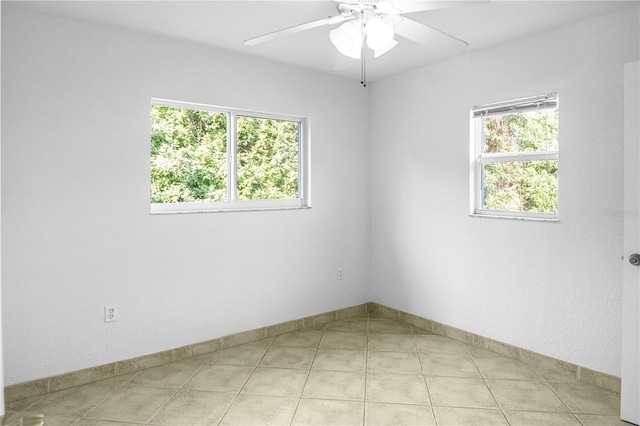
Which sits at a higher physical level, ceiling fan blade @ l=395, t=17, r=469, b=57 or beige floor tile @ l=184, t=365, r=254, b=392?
ceiling fan blade @ l=395, t=17, r=469, b=57

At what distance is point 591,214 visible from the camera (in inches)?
110

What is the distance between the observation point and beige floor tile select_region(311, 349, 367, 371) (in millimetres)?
3113

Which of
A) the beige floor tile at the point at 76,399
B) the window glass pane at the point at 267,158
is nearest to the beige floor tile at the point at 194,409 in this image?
the beige floor tile at the point at 76,399

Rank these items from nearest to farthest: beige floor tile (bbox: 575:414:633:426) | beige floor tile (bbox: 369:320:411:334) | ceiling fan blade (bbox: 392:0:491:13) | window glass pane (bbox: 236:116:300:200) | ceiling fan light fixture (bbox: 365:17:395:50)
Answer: ceiling fan blade (bbox: 392:0:491:13)
ceiling fan light fixture (bbox: 365:17:395:50)
beige floor tile (bbox: 575:414:633:426)
window glass pane (bbox: 236:116:300:200)
beige floor tile (bbox: 369:320:411:334)

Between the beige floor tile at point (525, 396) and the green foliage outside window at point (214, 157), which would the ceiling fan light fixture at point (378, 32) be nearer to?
the green foliage outside window at point (214, 157)

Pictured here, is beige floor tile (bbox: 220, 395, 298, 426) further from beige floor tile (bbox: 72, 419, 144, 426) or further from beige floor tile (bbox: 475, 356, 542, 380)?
beige floor tile (bbox: 475, 356, 542, 380)

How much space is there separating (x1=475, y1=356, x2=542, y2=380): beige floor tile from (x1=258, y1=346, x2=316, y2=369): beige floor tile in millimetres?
1212

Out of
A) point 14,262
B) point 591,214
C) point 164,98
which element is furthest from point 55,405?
point 591,214

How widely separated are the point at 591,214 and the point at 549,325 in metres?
0.81

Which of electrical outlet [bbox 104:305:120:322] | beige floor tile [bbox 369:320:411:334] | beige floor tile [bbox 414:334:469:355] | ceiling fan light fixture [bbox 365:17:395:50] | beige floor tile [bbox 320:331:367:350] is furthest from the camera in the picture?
beige floor tile [bbox 369:320:411:334]

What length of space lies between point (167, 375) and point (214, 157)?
1.62m

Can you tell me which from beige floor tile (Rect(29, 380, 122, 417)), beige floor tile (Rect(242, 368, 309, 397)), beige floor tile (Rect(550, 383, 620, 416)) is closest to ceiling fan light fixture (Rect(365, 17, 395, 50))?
beige floor tile (Rect(242, 368, 309, 397))

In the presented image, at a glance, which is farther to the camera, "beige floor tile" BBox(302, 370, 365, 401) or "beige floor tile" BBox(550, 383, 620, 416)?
"beige floor tile" BBox(302, 370, 365, 401)

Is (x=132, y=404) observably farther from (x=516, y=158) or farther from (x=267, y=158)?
(x=516, y=158)
